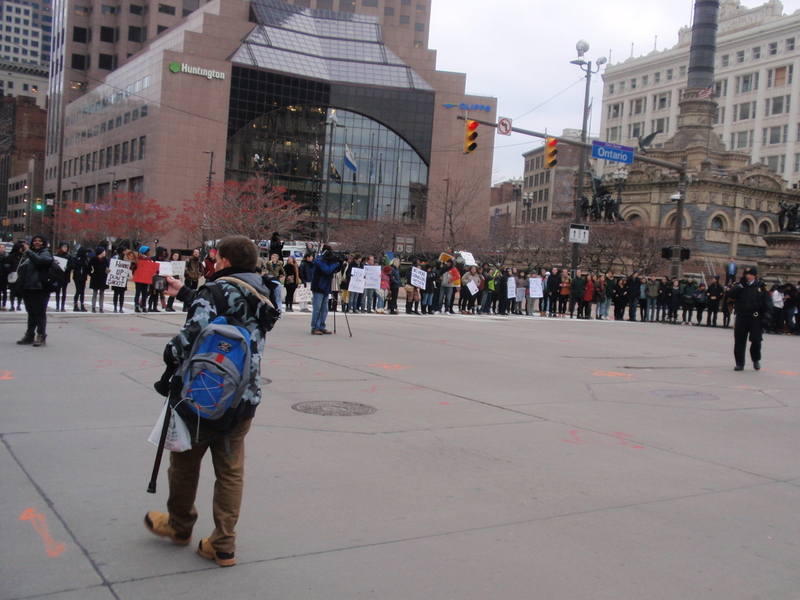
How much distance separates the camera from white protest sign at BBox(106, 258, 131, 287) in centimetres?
1902

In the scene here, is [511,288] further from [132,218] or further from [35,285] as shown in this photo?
[132,218]

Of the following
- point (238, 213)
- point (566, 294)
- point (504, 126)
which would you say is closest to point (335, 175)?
point (238, 213)

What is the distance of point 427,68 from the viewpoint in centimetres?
8444

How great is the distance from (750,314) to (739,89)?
102 meters

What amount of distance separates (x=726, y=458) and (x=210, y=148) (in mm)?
74115

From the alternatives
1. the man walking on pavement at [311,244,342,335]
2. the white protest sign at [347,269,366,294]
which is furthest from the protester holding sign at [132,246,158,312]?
the man walking on pavement at [311,244,342,335]

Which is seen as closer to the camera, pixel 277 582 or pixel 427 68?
pixel 277 582

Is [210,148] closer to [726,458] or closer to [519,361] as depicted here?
[519,361]

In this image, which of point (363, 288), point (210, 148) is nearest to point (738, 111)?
point (210, 148)

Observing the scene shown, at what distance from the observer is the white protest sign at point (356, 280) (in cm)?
2209

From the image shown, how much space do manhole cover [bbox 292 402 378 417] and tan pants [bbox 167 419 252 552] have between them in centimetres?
352

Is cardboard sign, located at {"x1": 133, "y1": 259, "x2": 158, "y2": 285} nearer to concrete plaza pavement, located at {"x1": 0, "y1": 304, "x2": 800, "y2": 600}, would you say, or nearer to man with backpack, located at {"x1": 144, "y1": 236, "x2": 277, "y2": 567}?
concrete plaza pavement, located at {"x1": 0, "y1": 304, "x2": 800, "y2": 600}

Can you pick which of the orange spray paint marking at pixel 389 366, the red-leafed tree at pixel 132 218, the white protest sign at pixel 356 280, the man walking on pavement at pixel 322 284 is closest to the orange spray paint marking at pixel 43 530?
the orange spray paint marking at pixel 389 366

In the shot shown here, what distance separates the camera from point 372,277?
916 inches
